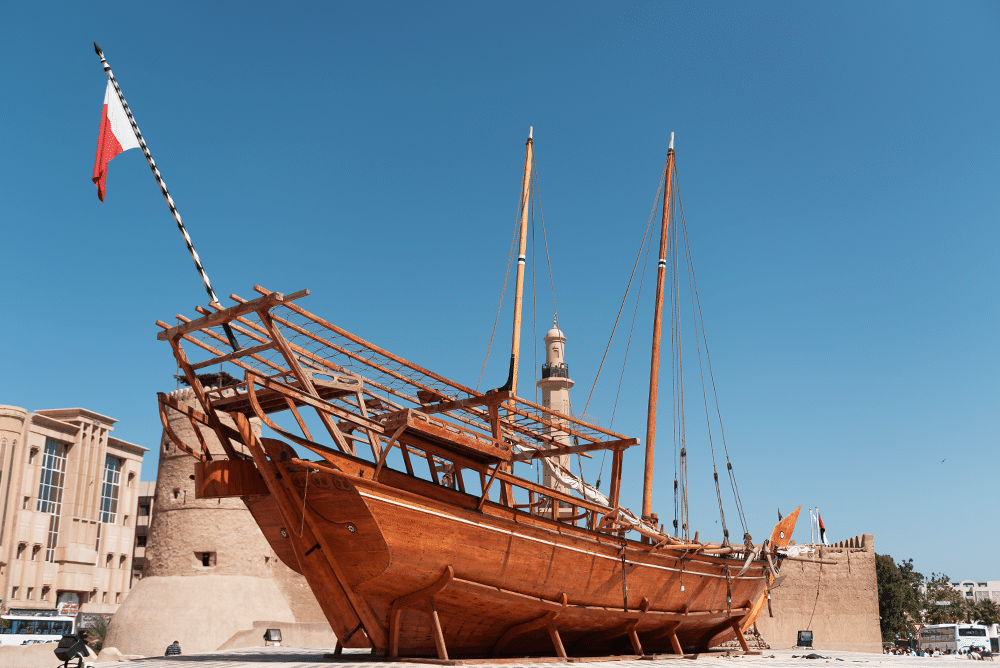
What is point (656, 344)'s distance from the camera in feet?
82.8

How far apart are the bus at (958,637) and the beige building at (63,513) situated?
42.1 metres

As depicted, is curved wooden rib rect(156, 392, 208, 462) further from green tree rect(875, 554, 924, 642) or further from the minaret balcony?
green tree rect(875, 554, 924, 642)

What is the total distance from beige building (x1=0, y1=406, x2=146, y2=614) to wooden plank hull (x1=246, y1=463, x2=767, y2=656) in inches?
1408

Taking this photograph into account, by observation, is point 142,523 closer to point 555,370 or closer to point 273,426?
point 555,370

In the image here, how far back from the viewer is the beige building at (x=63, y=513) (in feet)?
143

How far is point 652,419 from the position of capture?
24.1 m

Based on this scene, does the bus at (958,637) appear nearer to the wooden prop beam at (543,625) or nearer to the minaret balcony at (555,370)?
the minaret balcony at (555,370)

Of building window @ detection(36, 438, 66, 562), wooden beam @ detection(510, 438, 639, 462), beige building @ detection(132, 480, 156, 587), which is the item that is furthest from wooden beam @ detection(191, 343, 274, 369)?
beige building @ detection(132, 480, 156, 587)

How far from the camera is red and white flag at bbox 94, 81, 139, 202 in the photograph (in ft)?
38.4

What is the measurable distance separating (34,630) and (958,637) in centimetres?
3424

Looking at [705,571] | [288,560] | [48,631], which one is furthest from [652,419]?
[48,631]

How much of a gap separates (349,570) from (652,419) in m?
13.6

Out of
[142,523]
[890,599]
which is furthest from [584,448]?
[142,523]

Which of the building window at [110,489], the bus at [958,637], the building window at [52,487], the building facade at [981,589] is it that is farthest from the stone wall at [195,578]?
the building facade at [981,589]
